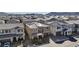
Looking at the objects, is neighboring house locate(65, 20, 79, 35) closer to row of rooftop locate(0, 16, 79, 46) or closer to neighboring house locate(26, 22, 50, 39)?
row of rooftop locate(0, 16, 79, 46)

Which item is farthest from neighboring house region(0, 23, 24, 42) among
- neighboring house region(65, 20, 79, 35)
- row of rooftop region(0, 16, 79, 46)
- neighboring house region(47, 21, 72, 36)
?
neighboring house region(65, 20, 79, 35)

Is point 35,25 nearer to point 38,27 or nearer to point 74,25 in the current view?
point 38,27

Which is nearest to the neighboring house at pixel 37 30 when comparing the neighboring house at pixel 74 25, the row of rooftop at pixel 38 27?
the row of rooftop at pixel 38 27

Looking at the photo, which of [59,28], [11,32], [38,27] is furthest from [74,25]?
[11,32]

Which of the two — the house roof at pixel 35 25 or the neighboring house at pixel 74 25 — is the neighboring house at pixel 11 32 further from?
the neighboring house at pixel 74 25

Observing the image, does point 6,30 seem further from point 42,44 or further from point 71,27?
point 71,27
